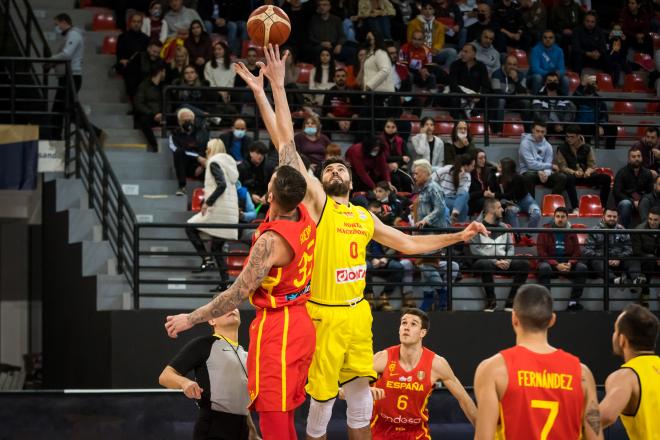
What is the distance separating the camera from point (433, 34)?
18.6m

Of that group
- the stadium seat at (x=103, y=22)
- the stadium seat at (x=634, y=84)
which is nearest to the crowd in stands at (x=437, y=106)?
the stadium seat at (x=634, y=84)

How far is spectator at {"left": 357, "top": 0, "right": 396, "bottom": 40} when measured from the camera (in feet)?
60.2

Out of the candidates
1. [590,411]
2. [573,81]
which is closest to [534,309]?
[590,411]

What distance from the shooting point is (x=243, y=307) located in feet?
41.3

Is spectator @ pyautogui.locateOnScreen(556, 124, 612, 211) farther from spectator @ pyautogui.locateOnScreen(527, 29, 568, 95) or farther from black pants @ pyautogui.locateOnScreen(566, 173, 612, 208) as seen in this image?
spectator @ pyautogui.locateOnScreen(527, 29, 568, 95)

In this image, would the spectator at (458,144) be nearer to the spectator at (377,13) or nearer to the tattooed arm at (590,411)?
the spectator at (377,13)

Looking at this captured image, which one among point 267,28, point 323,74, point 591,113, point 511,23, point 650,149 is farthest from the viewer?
point 511,23

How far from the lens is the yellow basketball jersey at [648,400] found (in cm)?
608

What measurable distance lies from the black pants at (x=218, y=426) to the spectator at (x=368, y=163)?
746 centimetres

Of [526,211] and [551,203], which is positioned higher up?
[551,203]

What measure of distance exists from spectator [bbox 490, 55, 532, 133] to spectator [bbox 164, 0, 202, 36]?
15.5ft

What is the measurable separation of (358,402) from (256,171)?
663 centimetres

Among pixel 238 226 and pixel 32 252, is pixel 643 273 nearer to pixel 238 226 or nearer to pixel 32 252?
pixel 238 226

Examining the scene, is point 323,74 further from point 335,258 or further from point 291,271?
point 291,271
